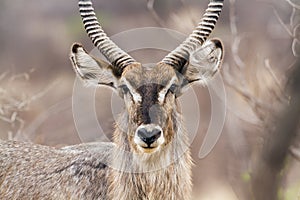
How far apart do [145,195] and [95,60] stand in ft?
4.30

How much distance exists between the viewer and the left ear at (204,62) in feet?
27.2

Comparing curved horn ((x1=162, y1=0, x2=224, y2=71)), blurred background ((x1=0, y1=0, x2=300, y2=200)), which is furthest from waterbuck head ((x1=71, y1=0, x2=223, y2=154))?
blurred background ((x1=0, y1=0, x2=300, y2=200))

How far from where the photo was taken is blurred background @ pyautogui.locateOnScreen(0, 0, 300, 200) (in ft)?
42.7

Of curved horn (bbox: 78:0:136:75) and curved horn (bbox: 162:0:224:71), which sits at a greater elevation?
curved horn (bbox: 78:0:136:75)

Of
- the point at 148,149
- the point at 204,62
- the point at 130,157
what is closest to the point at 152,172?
the point at 130,157

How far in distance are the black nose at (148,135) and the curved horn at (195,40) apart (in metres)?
0.99

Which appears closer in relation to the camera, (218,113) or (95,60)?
(95,60)

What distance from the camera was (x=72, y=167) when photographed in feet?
27.8

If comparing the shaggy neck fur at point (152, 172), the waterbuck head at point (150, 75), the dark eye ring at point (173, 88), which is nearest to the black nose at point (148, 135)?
the waterbuck head at point (150, 75)

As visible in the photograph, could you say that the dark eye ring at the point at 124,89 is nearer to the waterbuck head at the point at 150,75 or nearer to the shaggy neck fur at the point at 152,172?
the waterbuck head at the point at 150,75

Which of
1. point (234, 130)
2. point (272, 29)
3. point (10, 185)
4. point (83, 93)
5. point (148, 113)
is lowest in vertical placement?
point (272, 29)

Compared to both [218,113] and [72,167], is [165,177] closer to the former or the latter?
[72,167]

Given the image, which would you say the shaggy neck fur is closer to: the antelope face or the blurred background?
the antelope face

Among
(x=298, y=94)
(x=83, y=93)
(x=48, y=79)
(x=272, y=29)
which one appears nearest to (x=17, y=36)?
(x=48, y=79)
